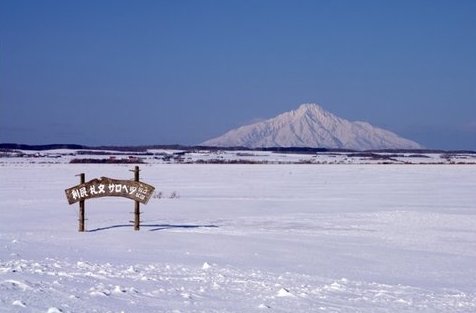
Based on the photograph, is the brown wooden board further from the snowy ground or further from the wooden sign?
the snowy ground

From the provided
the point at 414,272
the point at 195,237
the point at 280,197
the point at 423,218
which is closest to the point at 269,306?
the point at 414,272

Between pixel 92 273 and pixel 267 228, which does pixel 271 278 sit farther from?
pixel 267 228

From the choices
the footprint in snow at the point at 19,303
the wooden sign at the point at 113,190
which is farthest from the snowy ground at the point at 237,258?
the wooden sign at the point at 113,190

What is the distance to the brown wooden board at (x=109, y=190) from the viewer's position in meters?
18.1

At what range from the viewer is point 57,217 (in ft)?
75.4

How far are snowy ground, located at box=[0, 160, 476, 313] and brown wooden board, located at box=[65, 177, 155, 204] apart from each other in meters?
0.85

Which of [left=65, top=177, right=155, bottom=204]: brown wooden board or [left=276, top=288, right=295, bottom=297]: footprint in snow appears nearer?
[left=276, top=288, right=295, bottom=297]: footprint in snow

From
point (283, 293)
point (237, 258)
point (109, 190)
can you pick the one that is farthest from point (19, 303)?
point (109, 190)

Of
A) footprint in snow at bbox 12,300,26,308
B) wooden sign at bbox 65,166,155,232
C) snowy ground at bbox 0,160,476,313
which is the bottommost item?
snowy ground at bbox 0,160,476,313

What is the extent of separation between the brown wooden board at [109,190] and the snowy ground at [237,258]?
0.85 m

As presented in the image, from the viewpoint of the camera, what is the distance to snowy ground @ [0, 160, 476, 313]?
30.3 feet

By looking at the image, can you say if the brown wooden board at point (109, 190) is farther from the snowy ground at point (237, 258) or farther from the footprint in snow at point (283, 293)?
the footprint in snow at point (283, 293)

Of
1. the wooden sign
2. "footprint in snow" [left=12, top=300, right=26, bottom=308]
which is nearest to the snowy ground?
"footprint in snow" [left=12, top=300, right=26, bottom=308]

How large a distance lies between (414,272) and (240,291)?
15.3 feet
